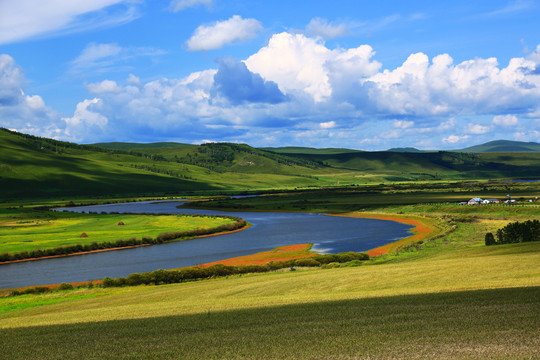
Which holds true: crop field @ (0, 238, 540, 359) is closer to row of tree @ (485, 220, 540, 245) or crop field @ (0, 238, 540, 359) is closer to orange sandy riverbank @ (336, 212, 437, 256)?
row of tree @ (485, 220, 540, 245)

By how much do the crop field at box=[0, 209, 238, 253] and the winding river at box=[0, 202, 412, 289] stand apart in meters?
8.21

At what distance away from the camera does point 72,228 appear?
91.6 meters

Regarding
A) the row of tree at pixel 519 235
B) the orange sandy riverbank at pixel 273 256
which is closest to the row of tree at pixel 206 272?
the orange sandy riverbank at pixel 273 256

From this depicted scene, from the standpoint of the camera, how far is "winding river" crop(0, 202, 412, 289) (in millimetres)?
53094

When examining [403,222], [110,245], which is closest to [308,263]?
[110,245]

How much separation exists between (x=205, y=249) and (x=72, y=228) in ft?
119

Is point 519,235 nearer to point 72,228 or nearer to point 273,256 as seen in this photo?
point 273,256

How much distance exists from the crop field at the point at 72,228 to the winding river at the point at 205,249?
8208 millimetres

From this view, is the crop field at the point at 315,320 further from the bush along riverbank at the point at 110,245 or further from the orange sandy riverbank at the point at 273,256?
the bush along riverbank at the point at 110,245

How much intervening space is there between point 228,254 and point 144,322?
44.1 metres

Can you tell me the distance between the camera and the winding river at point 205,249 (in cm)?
5309

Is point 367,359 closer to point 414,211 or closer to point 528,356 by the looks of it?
point 528,356

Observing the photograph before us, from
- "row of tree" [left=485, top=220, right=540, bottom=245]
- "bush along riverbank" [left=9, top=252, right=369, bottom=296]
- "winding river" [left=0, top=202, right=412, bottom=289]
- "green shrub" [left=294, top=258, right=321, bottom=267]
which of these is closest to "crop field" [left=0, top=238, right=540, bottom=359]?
"bush along riverbank" [left=9, top=252, right=369, bottom=296]

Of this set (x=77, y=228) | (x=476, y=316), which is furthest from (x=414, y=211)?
(x=476, y=316)
